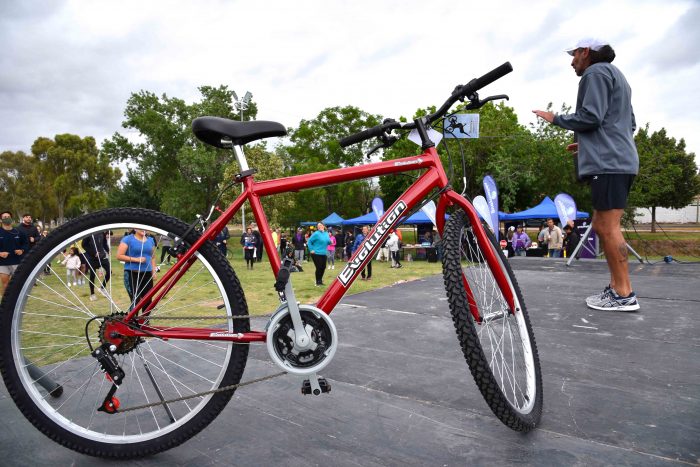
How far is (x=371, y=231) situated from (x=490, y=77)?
3.06 feet

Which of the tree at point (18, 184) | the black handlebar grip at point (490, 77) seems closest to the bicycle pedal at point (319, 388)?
the black handlebar grip at point (490, 77)

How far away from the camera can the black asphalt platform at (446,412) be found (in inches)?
69.7

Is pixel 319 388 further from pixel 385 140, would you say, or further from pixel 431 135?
pixel 431 135

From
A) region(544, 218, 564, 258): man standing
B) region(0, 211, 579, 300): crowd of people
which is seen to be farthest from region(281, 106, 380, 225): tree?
region(544, 218, 564, 258): man standing

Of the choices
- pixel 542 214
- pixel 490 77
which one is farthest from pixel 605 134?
pixel 542 214

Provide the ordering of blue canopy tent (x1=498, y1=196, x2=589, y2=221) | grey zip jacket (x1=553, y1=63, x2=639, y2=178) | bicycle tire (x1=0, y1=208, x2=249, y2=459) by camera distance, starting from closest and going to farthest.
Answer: bicycle tire (x1=0, y1=208, x2=249, y2=459) → grey zip jacket (x1=553, y1=63, x2=639, y2=178) → blue canopy tent (x1=498, y1=196, x2=589, y2=221)

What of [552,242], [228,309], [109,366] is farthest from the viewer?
[552,242]

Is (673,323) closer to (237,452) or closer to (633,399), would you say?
(633,399)

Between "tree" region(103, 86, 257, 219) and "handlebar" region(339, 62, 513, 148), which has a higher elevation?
"tree" region(103, 86, 257, 219)

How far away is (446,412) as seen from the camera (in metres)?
2.14

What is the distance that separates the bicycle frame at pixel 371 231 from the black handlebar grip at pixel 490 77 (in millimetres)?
369

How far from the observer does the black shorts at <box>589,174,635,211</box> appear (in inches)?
146

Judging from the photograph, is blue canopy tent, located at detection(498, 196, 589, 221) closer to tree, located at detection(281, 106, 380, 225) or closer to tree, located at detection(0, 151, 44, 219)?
tree, located at detection(281, 106, 380, 225)

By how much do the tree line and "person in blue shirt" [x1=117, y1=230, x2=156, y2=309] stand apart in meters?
16.9
